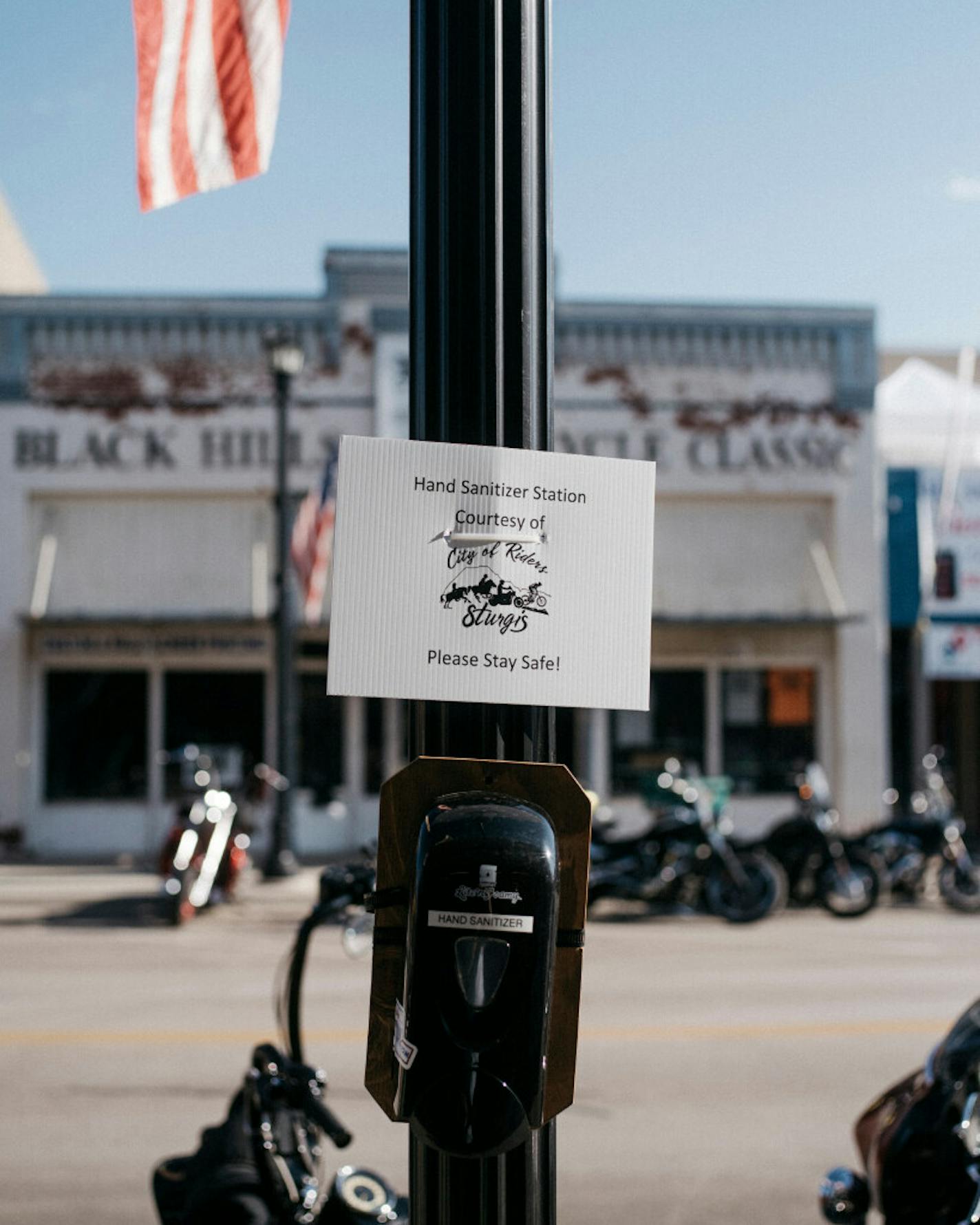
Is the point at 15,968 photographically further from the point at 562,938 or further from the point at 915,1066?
the point at 562,938

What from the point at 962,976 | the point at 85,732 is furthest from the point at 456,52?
the point at 85,732

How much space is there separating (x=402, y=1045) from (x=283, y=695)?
500 inches

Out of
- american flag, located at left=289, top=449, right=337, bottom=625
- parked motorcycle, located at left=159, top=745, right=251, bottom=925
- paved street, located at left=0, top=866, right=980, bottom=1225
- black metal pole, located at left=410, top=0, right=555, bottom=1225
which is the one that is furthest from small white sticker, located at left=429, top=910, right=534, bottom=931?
american flag, located at left=289, top=449, right=337, bottom=625

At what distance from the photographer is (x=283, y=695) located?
563 inches

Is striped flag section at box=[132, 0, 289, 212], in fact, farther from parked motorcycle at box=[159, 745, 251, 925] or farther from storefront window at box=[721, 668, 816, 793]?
storefront window at box=[721, 668, 816, 793]

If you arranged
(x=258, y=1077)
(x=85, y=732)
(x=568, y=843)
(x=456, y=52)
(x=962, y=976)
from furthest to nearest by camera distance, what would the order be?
(x=85, y=732), (x=962, y=976), (x=258, y=1077), (x=456, y=52), (x=568, y=843)

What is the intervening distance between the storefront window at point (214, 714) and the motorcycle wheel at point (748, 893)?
7483mm

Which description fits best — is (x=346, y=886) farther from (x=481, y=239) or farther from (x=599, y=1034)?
(x=599, y=1034)

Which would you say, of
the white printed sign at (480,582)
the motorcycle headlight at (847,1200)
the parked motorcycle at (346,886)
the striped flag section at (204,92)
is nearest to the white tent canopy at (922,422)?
the motorcycle headlight at (847,1200)

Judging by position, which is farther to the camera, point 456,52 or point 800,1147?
point 800,1147

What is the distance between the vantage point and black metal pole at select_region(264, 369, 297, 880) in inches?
565

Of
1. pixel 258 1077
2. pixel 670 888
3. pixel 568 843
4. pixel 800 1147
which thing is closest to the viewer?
pixel 568 843

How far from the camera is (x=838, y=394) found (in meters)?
18.5

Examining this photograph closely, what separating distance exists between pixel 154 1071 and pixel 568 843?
5.44 m
